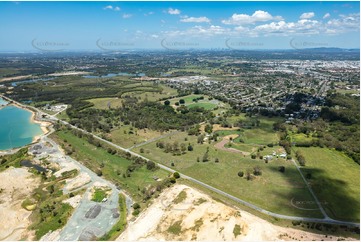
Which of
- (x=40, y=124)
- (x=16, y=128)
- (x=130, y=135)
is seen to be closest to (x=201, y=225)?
(x=130, y=135)

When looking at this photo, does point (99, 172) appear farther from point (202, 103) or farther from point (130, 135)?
point (202, 103)

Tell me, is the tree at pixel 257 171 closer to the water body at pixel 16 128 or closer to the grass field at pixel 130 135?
the grass field at pixel 130 135

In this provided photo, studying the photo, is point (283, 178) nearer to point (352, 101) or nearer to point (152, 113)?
point (152, 113)

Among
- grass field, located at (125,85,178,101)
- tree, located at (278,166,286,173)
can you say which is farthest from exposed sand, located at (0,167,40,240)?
grass field, located at (125,85,178,101)

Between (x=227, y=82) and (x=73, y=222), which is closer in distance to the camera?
(x=73, y=222)

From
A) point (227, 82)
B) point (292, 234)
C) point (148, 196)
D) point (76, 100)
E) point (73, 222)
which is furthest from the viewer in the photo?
point (227, 82)

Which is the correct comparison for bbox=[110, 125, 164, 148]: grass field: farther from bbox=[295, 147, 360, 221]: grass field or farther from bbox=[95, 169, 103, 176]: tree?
bbox=[295, 147, 360, 221]: grass field

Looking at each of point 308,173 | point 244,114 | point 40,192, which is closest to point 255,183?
point 308,173
